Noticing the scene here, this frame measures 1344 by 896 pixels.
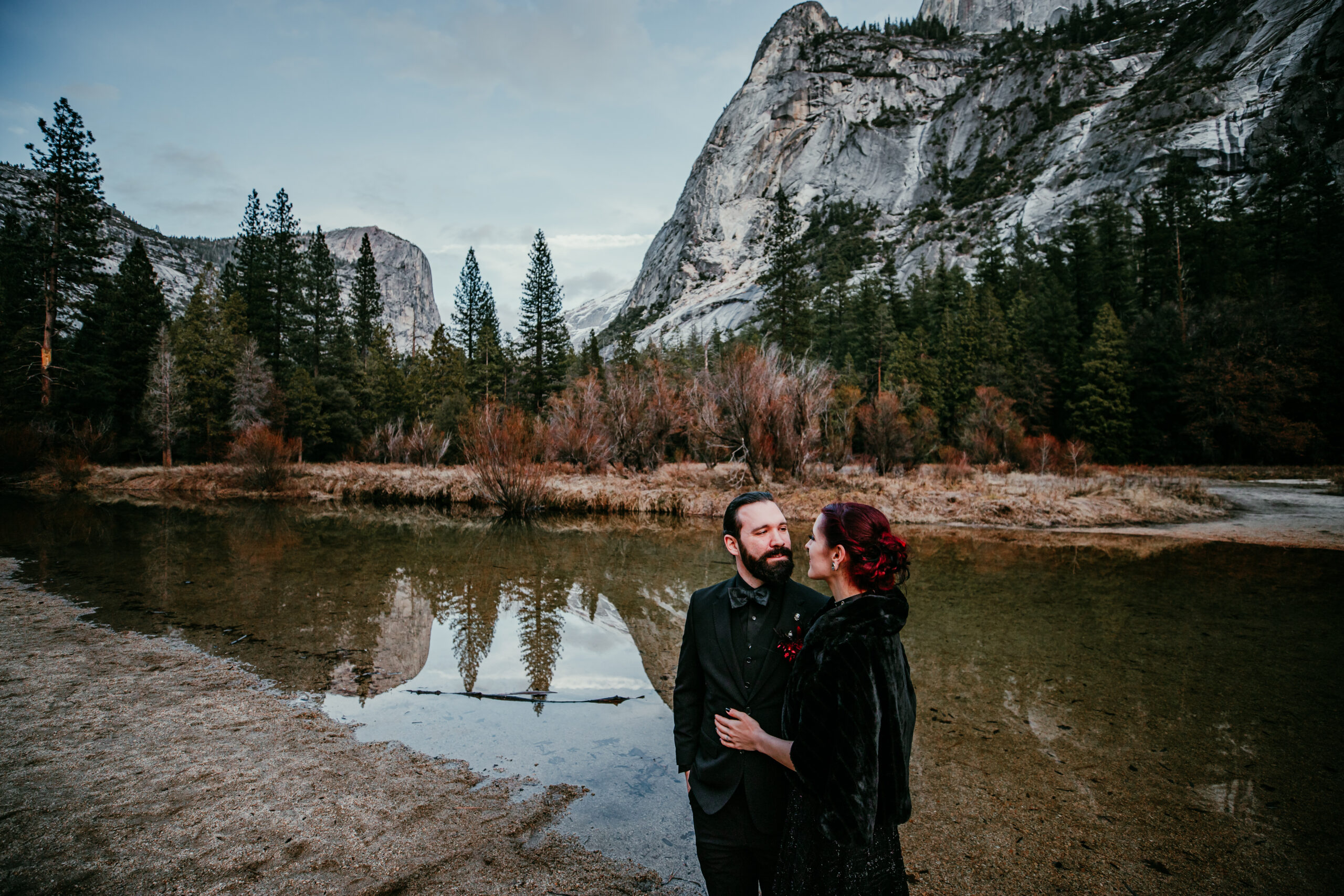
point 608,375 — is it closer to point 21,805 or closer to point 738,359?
point 738,359

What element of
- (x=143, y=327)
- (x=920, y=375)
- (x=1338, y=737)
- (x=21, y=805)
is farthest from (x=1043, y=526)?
(x=143, y=327)

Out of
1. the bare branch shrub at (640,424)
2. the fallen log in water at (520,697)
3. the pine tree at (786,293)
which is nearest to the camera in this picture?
the fallen log in water at (520,697)

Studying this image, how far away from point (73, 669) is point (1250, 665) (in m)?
10.9

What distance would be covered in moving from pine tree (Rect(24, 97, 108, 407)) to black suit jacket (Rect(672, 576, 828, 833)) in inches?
1459

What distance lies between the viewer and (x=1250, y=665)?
593 cm

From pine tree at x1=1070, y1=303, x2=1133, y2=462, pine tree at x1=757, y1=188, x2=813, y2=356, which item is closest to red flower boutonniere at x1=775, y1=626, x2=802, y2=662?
pine tree at x1=1070, y1=303, x2=1133, y2=462

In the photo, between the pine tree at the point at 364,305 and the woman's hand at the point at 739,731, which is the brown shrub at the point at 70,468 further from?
the woman's hand at the point at 739,731

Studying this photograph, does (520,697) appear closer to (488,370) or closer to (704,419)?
(704,419)

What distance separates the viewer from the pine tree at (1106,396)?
1353 inches

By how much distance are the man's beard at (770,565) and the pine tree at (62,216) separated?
122ft

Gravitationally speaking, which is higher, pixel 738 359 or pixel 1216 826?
pixel 738 359

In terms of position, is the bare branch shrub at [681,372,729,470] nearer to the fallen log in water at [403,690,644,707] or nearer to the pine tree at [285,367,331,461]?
the fallen log in water at [403,690,644,707]

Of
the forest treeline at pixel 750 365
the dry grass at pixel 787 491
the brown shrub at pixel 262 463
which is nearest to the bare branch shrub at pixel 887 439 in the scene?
the forest treeline at pixel 750 365

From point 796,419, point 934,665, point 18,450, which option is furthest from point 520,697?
point 18,450
